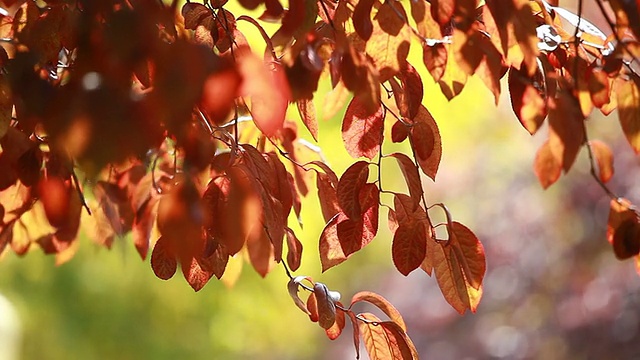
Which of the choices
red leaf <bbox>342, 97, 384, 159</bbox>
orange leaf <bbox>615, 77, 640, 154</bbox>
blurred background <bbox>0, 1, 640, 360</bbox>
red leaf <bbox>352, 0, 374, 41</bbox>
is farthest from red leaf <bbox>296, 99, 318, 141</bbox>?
blurred background <bbox>0, 1, 640, 360</bbox>

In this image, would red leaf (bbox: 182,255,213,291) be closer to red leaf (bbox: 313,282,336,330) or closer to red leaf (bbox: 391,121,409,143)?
red leaf (bbox: 313,282,336,330)

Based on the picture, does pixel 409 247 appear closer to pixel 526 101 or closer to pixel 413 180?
pixel 413 180

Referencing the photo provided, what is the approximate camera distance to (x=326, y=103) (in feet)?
4.01

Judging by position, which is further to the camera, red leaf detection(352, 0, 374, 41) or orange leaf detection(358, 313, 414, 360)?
orange leaf detection(358, 313, 414, 360)

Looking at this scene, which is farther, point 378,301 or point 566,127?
point 378,301

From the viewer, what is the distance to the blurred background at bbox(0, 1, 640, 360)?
4.05 meters

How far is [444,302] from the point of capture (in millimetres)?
4785

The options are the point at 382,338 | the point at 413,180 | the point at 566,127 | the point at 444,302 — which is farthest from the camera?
the point at 444,302

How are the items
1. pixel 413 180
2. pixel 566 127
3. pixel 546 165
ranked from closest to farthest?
1. pixel 566 127
2. pixel 546 165
3. pixel 413 180

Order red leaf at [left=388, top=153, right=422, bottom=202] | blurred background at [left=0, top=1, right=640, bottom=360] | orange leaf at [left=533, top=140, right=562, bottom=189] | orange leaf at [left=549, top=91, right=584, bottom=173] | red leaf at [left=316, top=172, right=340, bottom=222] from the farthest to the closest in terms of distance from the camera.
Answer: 1. blurred background at [left=0, top=1, right=640, bottom=360]
2. red leaf at [left=316, top=172, right=340, bottom=222]
3. red leaf at [left=388, top=153, right=422, bottom=202]
4. orange leaf at [left=533, top=140, right=562, bottom=189]
5. orange leaf at [left=549, top=91, right=584, bottom=173]

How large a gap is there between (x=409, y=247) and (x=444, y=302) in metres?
3.81

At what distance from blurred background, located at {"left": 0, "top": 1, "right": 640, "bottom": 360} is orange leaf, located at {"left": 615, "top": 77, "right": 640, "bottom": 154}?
2.92 metres

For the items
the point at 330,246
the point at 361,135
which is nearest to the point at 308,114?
the point at 361,135

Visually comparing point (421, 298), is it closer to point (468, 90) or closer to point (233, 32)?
→ point (468, 90)
